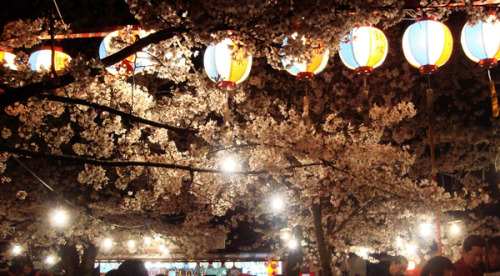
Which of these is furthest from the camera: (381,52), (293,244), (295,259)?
(295,259)

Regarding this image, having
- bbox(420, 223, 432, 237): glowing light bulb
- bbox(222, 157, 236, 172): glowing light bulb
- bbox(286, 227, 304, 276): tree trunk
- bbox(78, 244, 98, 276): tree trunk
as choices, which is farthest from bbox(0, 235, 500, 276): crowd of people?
bbox(286, 227, 304, 276): tree trunk

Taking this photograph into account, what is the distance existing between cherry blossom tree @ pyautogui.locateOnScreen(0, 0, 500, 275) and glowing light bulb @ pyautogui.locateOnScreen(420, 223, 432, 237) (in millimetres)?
401

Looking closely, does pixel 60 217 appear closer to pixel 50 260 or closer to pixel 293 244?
pixel 293 244

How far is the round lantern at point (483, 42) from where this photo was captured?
7.75 metres

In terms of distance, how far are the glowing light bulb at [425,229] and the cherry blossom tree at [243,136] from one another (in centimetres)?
40

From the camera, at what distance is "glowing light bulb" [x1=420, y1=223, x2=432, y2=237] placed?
19577 mm

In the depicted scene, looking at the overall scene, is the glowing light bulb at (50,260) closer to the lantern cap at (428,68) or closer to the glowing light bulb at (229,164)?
the glowing light bulb at (229,164)

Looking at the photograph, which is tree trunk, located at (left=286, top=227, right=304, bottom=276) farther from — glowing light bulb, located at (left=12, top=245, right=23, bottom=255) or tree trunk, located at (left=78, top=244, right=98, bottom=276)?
glowing light bulb, located at (left=12, top=245, right=23, bottom=255)

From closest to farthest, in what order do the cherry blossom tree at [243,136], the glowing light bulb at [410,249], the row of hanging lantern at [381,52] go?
the cherry blossom tree at [243,136], the row of hanging lantern at [381,52], the glowing light bulb at [410,249]

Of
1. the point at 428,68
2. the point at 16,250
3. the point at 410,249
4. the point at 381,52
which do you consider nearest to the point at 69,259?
the point at 16,250

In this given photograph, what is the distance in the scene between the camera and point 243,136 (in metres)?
12.4

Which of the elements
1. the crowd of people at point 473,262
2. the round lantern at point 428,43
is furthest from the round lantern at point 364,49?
the crowd of people at point 473,262

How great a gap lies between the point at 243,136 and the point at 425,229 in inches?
469

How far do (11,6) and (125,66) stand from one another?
13.2 ft
